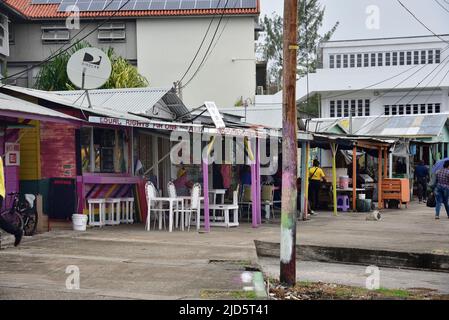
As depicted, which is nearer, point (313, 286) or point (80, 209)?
point (313, 286)

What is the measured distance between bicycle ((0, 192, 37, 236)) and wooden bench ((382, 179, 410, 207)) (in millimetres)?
13521

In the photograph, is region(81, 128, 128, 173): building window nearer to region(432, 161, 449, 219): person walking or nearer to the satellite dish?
the satellite dish

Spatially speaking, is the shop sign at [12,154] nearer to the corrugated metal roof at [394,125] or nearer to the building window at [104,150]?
the building window at [104,150]

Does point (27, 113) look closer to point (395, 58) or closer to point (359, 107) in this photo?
point (359, 107)

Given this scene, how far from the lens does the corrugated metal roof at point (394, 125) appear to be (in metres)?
27.6

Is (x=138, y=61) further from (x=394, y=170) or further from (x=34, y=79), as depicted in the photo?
(x=394, y=170)

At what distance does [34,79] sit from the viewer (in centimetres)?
3169

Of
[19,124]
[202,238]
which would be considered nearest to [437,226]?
[202,238]

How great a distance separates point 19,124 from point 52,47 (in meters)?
21.7

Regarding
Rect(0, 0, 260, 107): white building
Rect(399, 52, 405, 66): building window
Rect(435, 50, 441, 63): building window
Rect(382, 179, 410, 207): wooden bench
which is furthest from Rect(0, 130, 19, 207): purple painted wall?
Rect(435, 50, 441, 63): building window

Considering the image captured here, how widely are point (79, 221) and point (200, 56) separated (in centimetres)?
2182

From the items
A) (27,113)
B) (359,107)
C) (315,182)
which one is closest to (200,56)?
(359,107)

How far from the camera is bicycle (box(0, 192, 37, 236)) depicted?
11.5 meters

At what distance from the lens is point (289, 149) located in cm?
781
